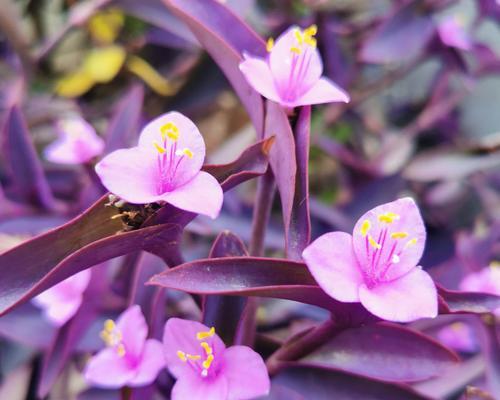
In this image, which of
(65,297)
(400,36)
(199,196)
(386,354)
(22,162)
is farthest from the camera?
(400,36)

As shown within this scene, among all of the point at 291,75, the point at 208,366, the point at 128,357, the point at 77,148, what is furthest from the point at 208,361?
the point at 77,148

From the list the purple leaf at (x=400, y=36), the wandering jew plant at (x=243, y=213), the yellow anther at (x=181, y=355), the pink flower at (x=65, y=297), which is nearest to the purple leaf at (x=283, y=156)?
the wandering jew plant at (x=243, y=213)

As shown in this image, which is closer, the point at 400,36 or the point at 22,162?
the point at 22,162

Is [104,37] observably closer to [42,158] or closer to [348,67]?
[42,158]

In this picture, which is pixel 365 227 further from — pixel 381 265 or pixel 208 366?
pixel 208 366

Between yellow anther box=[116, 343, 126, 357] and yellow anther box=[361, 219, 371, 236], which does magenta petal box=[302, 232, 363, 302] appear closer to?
yellow anther box=[361, 219, 371, 236]

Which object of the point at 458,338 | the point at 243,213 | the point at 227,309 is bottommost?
the point at 458,338
